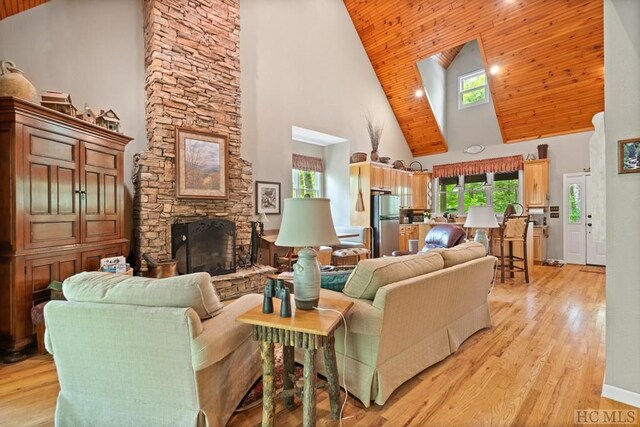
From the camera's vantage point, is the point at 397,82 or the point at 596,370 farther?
the point at 397,82

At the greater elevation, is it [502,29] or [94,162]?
[502,29]

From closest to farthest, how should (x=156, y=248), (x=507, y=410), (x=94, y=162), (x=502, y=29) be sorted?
1. (x=507, y=410)
2. (x=94, y=162)
3. (x=156, y=248)
4. (x=502, y=29)

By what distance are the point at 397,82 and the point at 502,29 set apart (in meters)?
2.45

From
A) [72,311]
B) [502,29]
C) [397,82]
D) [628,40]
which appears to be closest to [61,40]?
[72,311]

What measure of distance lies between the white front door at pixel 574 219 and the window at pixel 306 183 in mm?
5630

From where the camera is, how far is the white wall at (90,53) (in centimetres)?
329

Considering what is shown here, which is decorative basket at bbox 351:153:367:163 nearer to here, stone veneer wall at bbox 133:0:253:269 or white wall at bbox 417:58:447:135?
white wall at bbox 417:58:447:135

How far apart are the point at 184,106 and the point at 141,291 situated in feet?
11.2

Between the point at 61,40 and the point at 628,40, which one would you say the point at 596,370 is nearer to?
the point at 628,40

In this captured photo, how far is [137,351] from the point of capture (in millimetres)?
1486

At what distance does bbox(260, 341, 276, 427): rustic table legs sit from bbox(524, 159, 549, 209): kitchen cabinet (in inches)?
310

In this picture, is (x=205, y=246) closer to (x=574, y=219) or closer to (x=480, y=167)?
(x=480, y=167)

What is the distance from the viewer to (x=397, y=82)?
8.05 meters

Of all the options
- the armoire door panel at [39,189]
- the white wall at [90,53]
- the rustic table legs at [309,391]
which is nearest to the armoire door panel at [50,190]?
the armoire door panel at [39,189]
